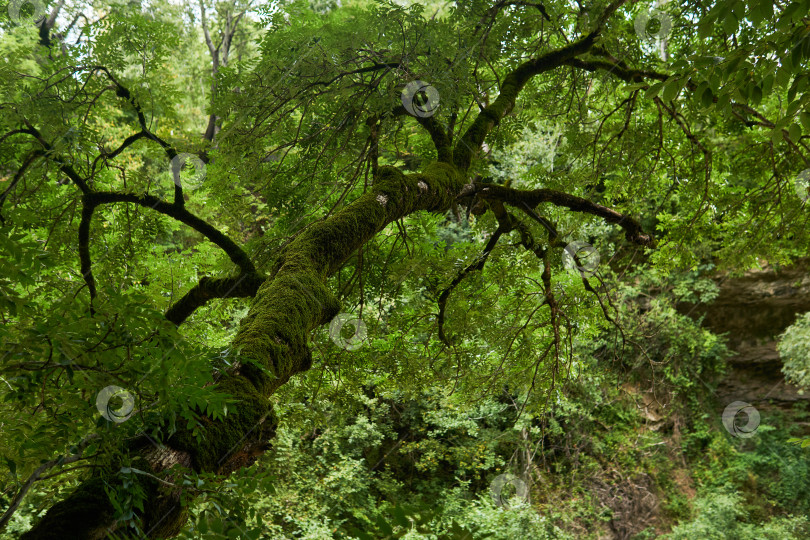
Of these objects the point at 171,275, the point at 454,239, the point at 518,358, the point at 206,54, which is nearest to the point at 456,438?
the point at 454,239

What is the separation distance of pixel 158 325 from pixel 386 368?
10.5ft

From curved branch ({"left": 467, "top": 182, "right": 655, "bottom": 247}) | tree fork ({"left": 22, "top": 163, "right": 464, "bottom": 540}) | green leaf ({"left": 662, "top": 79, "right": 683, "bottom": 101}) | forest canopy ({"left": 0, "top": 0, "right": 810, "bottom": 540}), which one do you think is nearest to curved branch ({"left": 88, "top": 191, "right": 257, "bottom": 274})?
forest canopy ({"left": 0, "top": 0, "right": 810, "bottom": 540})

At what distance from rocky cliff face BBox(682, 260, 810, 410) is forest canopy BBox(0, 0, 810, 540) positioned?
5617 mm

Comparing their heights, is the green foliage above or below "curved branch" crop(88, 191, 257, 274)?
above

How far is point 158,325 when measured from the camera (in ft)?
4.21

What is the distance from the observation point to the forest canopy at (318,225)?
126cm

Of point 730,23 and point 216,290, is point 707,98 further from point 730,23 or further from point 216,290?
point 216,290

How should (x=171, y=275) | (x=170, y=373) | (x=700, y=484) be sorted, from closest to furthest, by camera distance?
(x=170, y=373) < (x=171, y=275) < (x=700, y=484)

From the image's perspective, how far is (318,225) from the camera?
8.78 ft

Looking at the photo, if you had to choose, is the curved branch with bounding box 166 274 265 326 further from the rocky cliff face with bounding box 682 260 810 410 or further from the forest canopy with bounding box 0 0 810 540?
the rocky cliff face with bounding box 682 260 810 410

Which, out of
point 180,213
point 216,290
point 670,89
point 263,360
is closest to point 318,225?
point 263,360

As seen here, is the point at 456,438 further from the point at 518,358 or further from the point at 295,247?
the point at 295,247

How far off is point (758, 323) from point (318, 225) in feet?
37.2

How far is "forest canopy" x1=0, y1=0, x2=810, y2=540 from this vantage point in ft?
4.14
